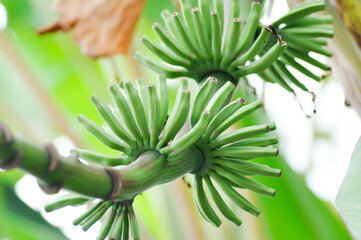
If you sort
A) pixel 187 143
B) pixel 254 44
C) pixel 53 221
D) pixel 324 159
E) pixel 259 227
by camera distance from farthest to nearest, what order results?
pixel 324 159
pixel 53 221
pixel 259 227
pixel 254 44
pixel 187 143

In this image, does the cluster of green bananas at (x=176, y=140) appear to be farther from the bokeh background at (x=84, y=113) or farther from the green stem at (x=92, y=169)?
the bokeh background at (x=84, y=113)

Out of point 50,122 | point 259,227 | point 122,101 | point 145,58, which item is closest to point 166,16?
point 145,58

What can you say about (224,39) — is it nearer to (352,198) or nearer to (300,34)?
(300,34)

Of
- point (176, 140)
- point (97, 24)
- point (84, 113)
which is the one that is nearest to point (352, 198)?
point (176, 140)

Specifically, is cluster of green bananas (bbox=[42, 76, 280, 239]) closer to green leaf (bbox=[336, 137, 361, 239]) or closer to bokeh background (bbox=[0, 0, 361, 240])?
green leaf (bbox=[336, 137, 361, 239])

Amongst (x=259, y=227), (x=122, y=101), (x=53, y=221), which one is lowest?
(x=259, y=227)

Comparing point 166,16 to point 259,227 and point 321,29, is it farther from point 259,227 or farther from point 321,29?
point 259,227
